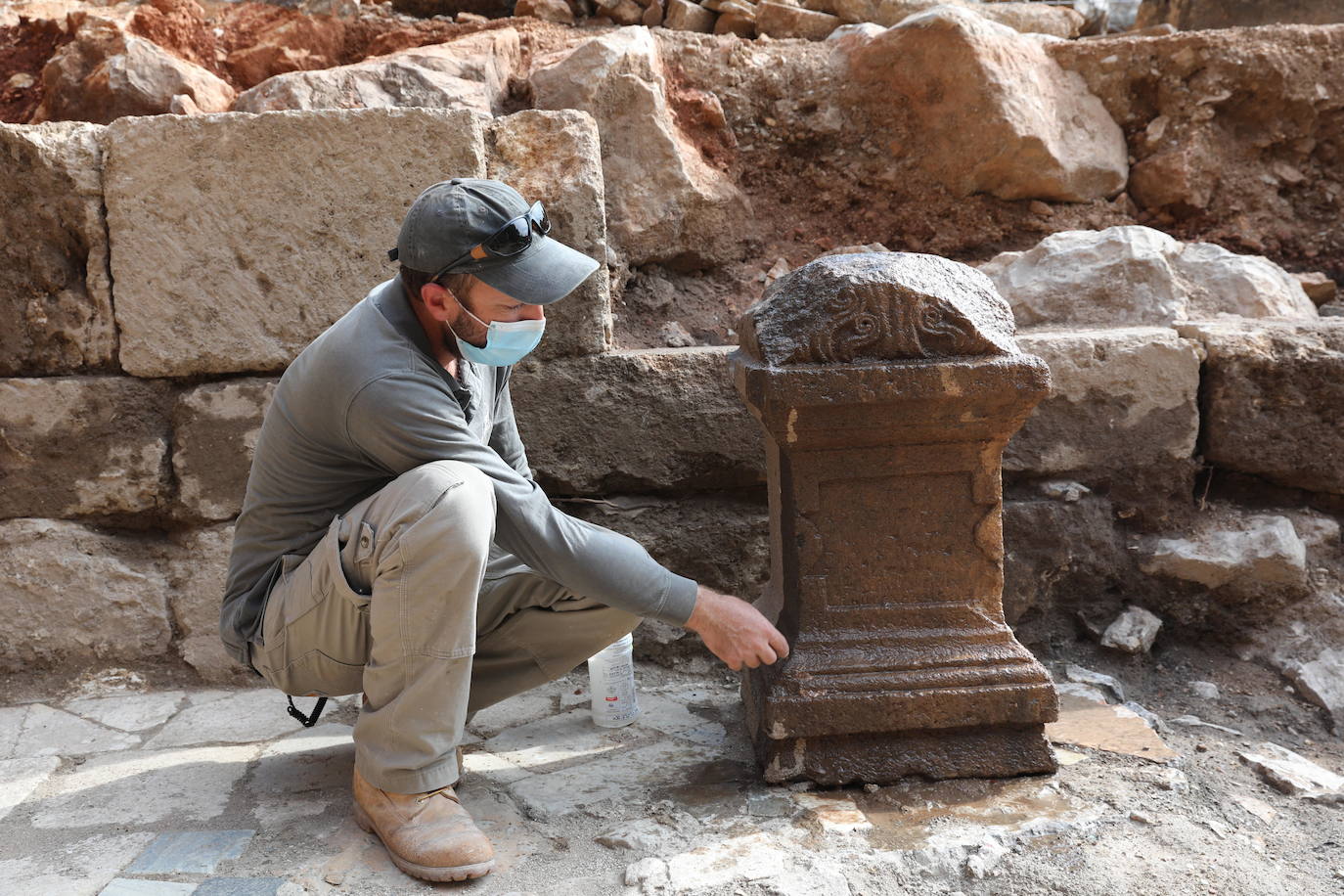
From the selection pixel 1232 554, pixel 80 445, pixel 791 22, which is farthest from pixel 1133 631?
pixel 80 445

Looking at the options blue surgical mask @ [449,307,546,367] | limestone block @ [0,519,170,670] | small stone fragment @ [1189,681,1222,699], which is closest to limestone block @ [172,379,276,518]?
limestone block @ [0,519,170,670]

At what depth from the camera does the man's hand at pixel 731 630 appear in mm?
2100

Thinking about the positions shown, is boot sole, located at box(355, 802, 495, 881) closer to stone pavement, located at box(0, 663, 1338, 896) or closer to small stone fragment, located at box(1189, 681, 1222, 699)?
stone pavement, located at box(0, 663, 1338, 896)

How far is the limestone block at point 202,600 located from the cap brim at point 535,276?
5.02ft

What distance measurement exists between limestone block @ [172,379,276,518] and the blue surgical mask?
3.85ft

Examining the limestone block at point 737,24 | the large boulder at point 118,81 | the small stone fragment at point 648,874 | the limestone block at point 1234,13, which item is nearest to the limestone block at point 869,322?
the small stone fragment at point 648,874

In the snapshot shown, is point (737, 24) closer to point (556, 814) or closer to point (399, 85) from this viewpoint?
point (399, 85)

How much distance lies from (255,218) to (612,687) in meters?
1.66

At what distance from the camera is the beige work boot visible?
79.6 inches

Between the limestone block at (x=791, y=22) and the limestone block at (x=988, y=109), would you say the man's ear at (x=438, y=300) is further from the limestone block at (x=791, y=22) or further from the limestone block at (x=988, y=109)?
the limestone block at (x=791, y=22)

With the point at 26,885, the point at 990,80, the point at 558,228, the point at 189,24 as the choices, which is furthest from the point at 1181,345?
the point at 189,24

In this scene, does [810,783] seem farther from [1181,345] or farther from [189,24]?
[189,24]

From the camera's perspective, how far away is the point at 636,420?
3.15 metres

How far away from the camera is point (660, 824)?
222 cm
